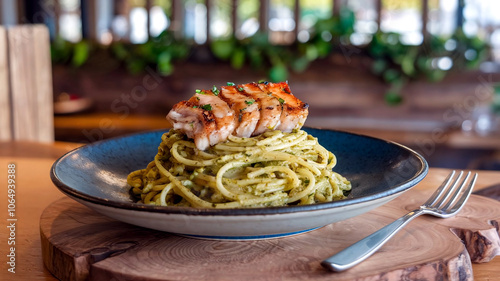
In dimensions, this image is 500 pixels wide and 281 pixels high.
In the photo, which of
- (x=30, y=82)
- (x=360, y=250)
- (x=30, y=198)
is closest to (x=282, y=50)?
(x=30, y=82)

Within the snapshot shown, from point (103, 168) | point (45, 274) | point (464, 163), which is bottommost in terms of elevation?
point (464, 163)

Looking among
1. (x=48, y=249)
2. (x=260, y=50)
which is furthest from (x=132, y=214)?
(x=260, y=50)

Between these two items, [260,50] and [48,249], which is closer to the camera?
[48,249]

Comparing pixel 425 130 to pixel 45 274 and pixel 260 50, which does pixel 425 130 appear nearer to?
pixel 260 50

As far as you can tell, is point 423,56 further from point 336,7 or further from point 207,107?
point 207,107

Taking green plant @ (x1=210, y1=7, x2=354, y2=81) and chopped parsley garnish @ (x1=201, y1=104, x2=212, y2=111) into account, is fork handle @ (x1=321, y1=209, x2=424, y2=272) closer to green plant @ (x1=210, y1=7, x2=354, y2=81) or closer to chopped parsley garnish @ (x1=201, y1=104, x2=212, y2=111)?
chopped parsley garnish @ (x1=201, y1=104, x2=212, y2=111)

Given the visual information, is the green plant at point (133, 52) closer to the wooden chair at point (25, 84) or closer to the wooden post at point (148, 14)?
the wooden post at point (148, 14)

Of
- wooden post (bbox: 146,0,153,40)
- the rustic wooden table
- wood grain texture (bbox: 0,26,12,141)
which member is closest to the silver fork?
the rustic wooden table
